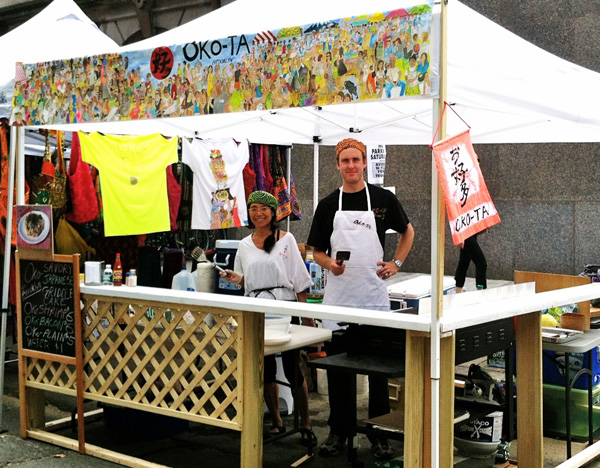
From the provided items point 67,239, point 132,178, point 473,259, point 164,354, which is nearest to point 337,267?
point 164,354

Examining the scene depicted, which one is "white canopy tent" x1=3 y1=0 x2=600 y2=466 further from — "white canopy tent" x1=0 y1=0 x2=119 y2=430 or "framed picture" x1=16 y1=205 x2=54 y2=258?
"framed picture" x1=16 y1=205 x2=54 y2=258

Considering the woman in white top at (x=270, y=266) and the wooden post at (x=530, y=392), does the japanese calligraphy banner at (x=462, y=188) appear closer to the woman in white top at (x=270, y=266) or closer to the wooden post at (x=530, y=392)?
the wooden post at (x=530, y=392)

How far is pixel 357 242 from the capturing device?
17.6ft

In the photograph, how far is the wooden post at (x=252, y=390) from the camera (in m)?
4.57

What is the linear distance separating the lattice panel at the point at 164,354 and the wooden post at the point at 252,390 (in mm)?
46

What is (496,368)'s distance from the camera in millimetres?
7469

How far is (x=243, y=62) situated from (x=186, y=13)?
37.1 feet

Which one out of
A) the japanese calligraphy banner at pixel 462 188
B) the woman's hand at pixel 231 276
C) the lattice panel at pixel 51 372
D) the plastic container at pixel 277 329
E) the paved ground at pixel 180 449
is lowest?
the paved ground at pixel 180 449

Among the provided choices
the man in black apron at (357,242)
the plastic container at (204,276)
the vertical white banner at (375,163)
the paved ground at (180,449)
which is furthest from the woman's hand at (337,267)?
the vertical white banner at (375,163)

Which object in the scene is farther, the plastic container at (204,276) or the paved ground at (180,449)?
the plastic container at (204,276)

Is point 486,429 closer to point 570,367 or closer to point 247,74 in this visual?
point 570,367

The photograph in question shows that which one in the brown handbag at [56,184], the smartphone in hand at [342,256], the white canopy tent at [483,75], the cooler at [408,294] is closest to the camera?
the white canopy tent at [483,75]

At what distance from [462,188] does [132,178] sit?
4520mm

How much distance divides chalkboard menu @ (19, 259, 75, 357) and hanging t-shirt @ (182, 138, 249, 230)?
9.47 feet
